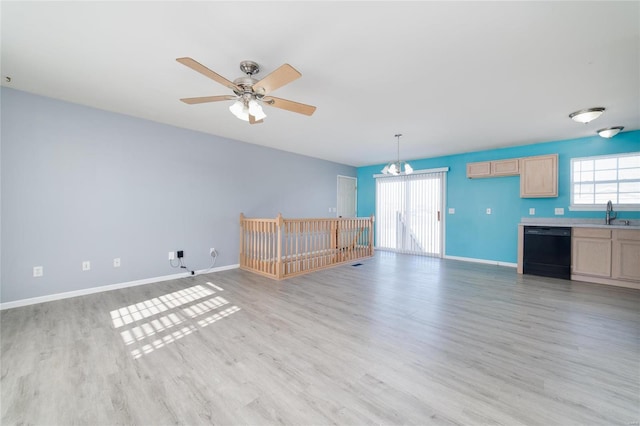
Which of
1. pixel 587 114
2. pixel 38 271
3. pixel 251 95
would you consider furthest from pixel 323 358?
pixel 587 114

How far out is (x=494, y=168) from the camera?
17.1ft

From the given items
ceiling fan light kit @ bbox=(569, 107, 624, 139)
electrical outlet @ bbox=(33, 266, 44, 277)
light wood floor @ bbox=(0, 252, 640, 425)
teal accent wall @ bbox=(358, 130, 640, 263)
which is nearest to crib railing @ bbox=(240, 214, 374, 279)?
light wood floor @ bbox=(0, 252, 640, 425)

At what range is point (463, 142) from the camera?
491cm

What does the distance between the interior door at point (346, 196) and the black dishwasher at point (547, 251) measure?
4371 millimetres

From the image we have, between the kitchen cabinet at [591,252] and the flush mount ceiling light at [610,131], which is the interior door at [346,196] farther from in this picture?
the flush mount ceiling light at [610,131]

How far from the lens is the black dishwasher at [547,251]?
4.20 m

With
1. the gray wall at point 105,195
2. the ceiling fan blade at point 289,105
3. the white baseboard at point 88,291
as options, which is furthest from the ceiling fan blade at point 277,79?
the white baseboard at point 88,291

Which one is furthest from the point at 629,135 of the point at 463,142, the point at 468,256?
the point at 468,256

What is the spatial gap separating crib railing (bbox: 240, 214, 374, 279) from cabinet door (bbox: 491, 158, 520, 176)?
3082 mm

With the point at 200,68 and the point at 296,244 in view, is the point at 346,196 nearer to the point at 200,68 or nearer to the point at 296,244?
the point at 296,244

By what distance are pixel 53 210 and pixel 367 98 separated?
13.8 ft

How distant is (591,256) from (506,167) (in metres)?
2.04

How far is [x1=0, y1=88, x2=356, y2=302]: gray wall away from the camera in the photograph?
116 inches

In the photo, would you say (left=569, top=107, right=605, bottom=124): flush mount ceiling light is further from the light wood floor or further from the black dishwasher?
the light wood floor
